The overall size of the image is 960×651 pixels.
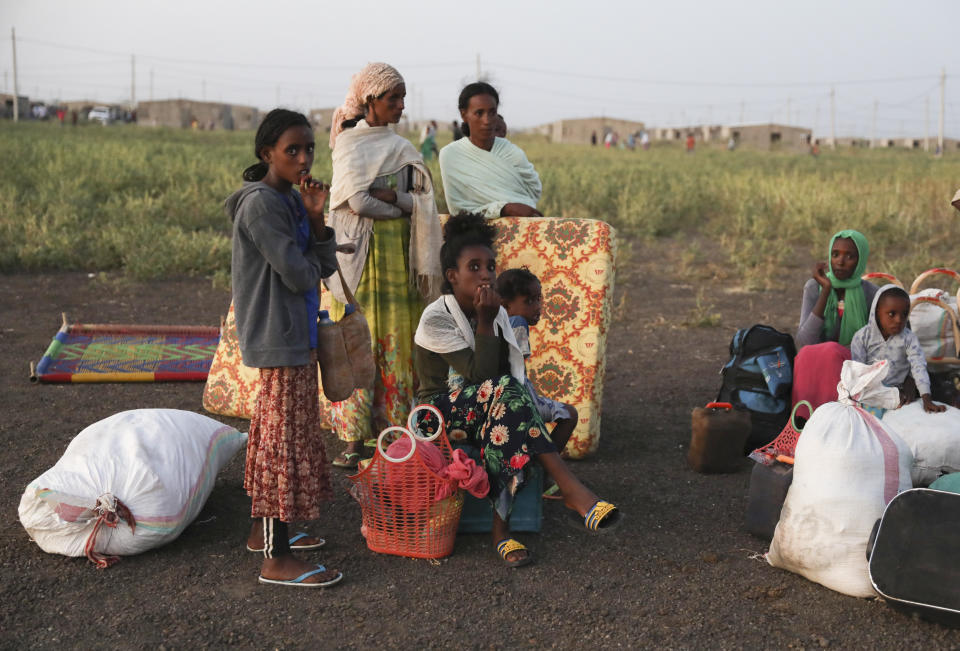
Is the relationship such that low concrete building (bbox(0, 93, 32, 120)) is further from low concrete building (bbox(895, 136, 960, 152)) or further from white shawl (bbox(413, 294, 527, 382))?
low concrete building (bbox(895, 136, 960, 152))

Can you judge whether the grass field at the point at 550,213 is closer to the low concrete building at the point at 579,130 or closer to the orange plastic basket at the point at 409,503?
the orange plastic basket at the point at 409,503

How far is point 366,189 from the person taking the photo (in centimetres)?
426

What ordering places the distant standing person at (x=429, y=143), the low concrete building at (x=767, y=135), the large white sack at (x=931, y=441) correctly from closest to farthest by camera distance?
the large white sack at (x=931, y=441) → the distant standing person at (x=429, y=143) → the low concrete building at (x=767, y=135)

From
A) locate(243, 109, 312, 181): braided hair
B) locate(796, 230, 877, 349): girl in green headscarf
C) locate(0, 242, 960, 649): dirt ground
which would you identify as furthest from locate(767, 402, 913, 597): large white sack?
locate(243, 109, 312, 181): braided hair

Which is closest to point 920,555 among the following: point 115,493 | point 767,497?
point 767,497

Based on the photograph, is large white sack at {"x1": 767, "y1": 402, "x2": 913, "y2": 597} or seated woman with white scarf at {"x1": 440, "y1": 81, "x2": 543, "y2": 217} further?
seated woman with white scarf at {"x1": 440, "y1": 81, "x2": 543, "y2": 217}

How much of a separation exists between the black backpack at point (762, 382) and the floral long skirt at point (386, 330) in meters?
1.72

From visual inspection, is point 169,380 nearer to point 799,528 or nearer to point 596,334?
point 596,334

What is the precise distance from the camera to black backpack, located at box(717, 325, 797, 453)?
461 centimetres

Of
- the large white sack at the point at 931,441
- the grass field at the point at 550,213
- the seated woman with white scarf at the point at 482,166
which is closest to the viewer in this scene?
the large white sack at the point at 931,441

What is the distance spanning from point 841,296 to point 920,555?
7.39ft

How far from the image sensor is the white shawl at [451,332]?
3.61m

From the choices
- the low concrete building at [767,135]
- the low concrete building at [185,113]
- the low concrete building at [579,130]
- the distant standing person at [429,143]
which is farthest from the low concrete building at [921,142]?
the distant standing person at [429,143]

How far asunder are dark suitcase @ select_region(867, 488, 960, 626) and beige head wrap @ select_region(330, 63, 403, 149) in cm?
277
